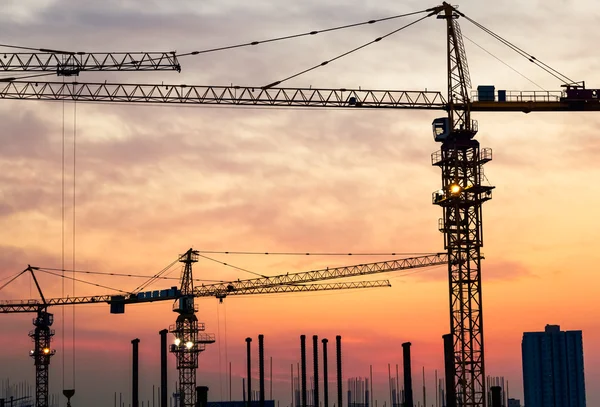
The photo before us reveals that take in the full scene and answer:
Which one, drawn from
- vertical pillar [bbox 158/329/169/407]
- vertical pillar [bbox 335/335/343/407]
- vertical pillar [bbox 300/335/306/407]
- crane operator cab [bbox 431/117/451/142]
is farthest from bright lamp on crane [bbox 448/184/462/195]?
vertical pillar [bbox 300/335/306/407]

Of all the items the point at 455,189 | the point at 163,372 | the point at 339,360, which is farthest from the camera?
the point at 339,360

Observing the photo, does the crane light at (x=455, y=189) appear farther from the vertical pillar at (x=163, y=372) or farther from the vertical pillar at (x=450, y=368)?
the vertical pillar at (x=163, y=372)

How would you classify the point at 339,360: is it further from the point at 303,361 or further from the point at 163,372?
the point at 163,372

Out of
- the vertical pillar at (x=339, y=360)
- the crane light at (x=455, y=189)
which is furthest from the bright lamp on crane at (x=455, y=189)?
the vertical pillar at (x=339, y=360)

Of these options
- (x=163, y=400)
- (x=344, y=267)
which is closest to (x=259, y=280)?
(x=344, y=267)

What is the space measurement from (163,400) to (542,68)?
214 ft

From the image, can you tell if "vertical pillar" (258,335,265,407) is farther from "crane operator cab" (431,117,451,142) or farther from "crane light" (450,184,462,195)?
"crane light" (450,184,462,195)

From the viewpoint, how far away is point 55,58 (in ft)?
391

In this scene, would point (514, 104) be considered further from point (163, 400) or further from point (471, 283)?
point (163, 400)

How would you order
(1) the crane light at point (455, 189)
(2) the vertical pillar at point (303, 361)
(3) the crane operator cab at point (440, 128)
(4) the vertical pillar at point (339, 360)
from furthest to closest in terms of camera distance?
1. (4) the vertical pillar at point (339, 360)
2. (2) the vertical pillar at point (303, 361)
3. (3) the crane operator cab at point (440, 128)
4. (1) the crane light at point (455, 189)

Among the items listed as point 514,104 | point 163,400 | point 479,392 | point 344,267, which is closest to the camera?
point 479,392

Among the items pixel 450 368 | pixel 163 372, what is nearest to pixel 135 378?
pixel 163 372

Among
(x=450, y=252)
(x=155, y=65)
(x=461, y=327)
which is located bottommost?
(x=461, y=327)

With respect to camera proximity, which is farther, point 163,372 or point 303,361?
point 303,361
